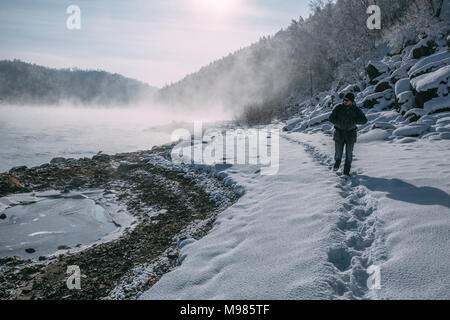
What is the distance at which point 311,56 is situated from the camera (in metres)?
42.5

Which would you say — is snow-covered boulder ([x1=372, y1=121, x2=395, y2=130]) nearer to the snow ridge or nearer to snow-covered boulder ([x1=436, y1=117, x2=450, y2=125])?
snow-covered boulder ([x1=436, y1=117, x2=450, y2=125])

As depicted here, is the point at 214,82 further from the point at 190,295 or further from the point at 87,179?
the point at 190,295

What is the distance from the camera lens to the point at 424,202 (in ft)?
15.1

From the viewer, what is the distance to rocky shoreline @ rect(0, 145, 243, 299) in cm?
448

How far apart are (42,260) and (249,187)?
5368 millimetres

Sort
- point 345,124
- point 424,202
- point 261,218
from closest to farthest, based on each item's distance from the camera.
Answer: point 424,202, point 261,218, point 345,124

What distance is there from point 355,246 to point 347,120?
160 inches

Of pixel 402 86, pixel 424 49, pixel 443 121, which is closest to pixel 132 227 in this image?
pixel 443 121

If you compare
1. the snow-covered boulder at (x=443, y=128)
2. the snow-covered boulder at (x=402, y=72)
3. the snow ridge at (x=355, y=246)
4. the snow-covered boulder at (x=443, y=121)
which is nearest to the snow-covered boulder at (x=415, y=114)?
the snow-covered boulder at (x=443, y=121)

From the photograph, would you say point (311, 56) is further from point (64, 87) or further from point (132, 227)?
point (64, 87)

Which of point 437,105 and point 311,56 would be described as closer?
point 437,105

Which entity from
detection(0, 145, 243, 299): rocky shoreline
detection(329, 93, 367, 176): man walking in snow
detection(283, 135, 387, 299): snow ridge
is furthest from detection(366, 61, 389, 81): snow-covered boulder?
detection(283, 135, 387, 299): snow ridge

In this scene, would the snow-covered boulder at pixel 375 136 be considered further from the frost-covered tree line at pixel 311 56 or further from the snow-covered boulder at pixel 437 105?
the frost-covered tree line at pixel 311 56

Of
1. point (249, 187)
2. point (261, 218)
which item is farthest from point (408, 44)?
point (261, 218)
